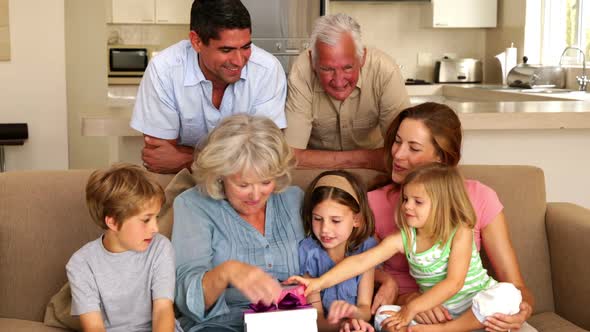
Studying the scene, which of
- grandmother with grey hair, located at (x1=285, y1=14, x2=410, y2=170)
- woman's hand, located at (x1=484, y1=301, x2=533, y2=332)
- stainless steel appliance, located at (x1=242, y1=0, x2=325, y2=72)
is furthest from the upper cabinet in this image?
woman's hand, located at (x1=484, y1=301, x2=533, y2=332)

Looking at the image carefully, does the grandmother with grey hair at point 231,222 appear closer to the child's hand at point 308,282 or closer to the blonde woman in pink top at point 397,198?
the child's hand at point 308,282

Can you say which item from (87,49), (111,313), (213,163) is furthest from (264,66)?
(87,49)

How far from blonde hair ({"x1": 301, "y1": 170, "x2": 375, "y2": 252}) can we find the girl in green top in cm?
9

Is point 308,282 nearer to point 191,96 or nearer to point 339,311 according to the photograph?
point 339,311

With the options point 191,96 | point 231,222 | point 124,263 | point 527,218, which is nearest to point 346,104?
point 191,96

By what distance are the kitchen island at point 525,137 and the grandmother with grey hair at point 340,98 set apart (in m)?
0.39

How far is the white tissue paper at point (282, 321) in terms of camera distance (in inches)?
80.8

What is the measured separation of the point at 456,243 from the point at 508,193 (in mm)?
470

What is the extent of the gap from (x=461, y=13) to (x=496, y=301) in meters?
5.19

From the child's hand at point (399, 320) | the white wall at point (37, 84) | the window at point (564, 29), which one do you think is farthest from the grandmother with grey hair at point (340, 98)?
the window at point (564, 29)

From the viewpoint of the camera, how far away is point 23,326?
2.38 metres

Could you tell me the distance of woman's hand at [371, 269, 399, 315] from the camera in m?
2.39

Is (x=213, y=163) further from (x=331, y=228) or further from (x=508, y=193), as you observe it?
(x=508, y=193)

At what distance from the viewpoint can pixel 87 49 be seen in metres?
7.47
